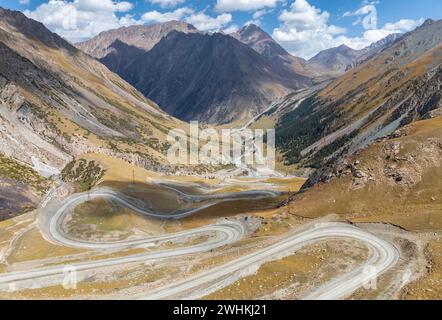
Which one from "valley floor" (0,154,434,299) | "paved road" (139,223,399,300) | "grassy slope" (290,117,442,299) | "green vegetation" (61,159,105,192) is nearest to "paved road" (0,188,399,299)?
"paved road" (139,223,399,300)

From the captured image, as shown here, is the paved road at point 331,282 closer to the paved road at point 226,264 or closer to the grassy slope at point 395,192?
the paved road at point 226,264

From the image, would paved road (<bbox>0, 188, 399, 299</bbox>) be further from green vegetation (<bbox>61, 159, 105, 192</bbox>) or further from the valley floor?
green vegetation (<bbox>61, 159, 105, 192</bbox>)

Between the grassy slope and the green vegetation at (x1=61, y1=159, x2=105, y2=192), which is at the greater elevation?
the green vegetation at (x1=61, y1=159, x2=105, y2=192)

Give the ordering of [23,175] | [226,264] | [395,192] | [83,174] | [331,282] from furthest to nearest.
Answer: [83,174] → [23,175] → [395,192] → [226,264] → [331,282]

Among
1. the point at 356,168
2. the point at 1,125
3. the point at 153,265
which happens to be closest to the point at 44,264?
the point at 153,265

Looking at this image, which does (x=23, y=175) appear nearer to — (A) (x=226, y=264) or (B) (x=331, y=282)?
(A) (x=226, y=264)

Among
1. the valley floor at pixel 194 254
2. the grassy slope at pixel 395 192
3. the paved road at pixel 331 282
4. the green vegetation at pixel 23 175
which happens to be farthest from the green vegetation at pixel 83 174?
the paved road at pixel 331 282

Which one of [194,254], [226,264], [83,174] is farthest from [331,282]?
[83,174]
